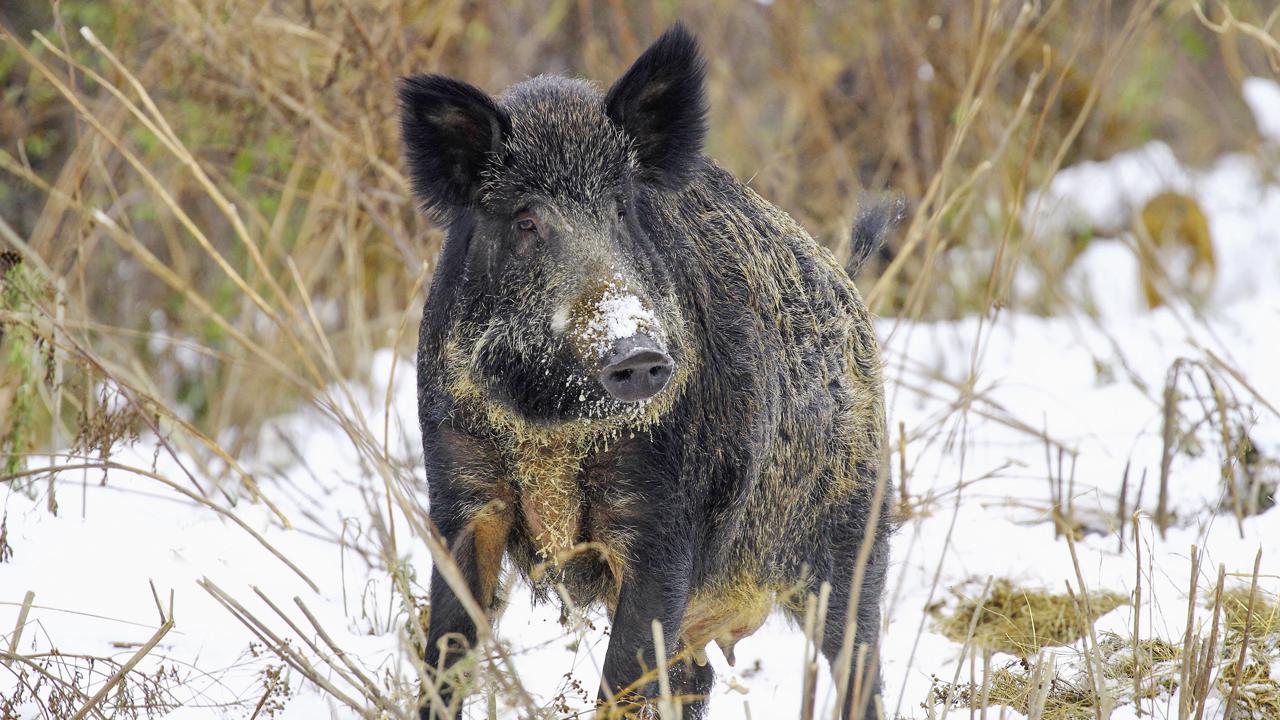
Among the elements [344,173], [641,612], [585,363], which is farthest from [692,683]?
[344,173]

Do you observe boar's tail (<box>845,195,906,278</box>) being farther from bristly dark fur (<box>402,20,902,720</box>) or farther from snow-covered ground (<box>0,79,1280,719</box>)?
bristly dark fur (<box>402,20,902,720</box>)

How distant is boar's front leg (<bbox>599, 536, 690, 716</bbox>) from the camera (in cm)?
286

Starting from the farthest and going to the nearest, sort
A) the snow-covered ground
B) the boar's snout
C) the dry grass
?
the dry grass
the snow-covered ground
the boar's snout

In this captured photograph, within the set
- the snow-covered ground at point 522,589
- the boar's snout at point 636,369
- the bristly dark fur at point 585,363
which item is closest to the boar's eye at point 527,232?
the bristly dark fur at point 585,363

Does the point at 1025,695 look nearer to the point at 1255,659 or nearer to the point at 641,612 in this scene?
the point at 1255,659

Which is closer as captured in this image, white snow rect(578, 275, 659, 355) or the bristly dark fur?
white snow rect(578, 275, 659, 355)

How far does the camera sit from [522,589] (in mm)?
4039

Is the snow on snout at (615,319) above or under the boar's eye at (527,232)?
under

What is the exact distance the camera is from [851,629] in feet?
7.36

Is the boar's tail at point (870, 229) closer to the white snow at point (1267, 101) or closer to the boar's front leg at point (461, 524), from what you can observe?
the boar's front leg at point (461, 524)

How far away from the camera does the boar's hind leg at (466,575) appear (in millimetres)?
2934

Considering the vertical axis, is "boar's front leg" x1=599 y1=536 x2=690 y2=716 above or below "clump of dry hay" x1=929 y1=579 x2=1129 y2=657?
below

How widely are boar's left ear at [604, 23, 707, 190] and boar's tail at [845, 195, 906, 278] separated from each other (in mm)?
1127

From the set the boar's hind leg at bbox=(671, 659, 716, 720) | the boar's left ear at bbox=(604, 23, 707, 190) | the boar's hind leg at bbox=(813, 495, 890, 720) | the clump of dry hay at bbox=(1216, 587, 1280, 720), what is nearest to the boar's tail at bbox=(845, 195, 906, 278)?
the boar's hind leg at bbox=(813, 495, 890, 720)
